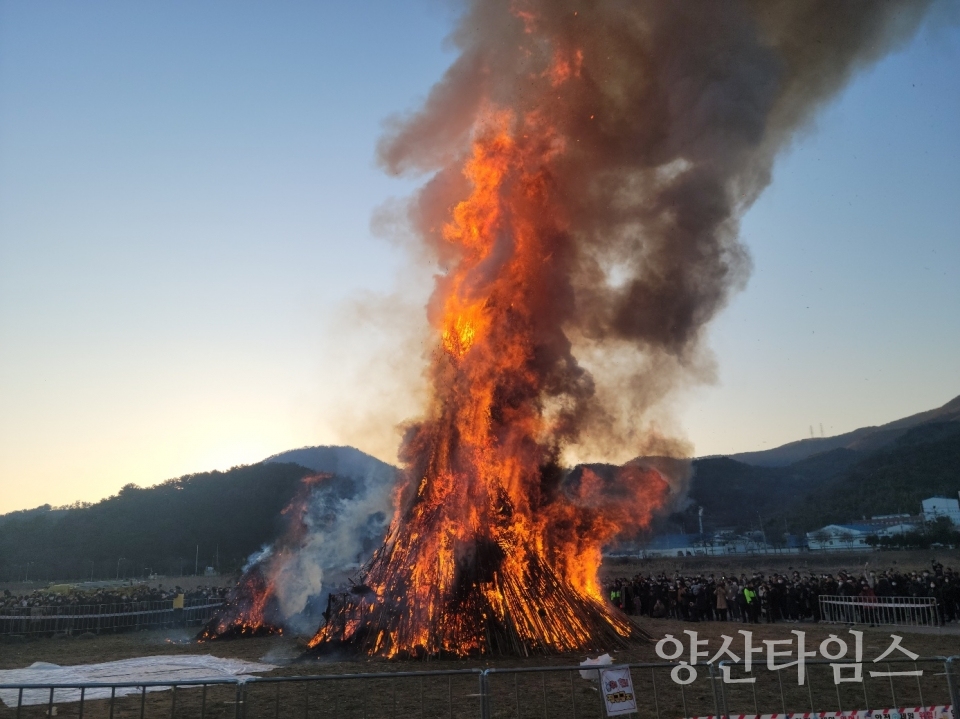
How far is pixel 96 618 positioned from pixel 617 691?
27839 mm

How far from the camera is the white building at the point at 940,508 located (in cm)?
7962

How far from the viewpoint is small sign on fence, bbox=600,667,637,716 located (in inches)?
370

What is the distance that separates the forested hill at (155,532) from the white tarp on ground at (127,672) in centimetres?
5375

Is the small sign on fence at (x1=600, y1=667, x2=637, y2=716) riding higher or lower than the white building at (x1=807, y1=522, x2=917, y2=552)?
higher

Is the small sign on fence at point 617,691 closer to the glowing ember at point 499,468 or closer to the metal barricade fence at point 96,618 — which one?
the glowing ember at point 499,468

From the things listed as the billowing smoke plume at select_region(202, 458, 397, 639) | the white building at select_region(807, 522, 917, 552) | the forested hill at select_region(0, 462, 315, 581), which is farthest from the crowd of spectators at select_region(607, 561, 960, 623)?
the forested hill at select_region(0, 462, 315, 581)

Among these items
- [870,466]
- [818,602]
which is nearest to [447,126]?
[818,602]

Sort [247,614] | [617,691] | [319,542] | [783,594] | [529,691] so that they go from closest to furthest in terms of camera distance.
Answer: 1. [617,691]
2. [529,691]
3. [247,614]
4. [783,594]
5. [319,542]

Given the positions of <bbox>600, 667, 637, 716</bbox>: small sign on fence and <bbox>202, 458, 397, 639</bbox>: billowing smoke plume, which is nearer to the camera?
<bbox>600, 667, 637, 716</bbox>: small sign on fence

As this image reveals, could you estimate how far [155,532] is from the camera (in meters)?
86.5

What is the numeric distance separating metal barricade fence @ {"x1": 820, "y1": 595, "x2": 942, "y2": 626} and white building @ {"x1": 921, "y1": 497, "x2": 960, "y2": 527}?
65287 millimetres

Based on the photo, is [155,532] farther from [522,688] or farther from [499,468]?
[522,688]

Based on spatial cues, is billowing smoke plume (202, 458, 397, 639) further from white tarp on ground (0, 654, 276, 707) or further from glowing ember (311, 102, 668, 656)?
white tarp on ground (0, 654, 276, 707)

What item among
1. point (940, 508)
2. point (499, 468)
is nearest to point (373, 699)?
point (499, 468)
